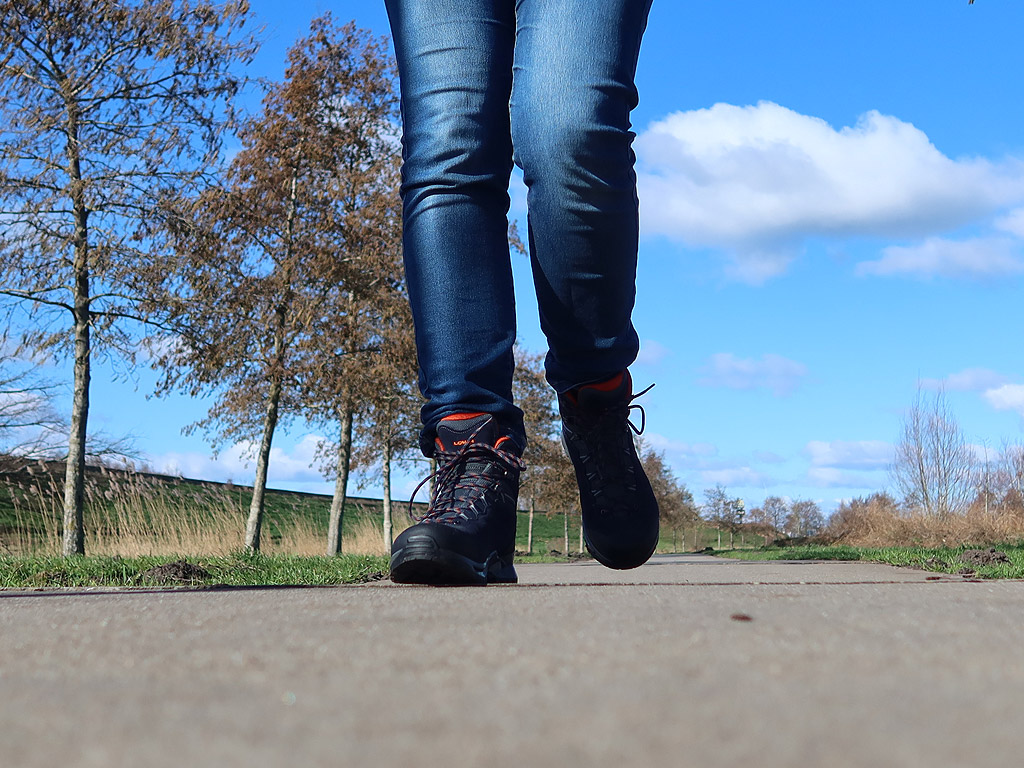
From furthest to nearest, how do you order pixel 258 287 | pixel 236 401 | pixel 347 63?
1. pixel 347 63
2. pixel 236 401
3. pixel 258 287

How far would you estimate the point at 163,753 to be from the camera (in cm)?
55

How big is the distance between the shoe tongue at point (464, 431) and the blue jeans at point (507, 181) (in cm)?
3

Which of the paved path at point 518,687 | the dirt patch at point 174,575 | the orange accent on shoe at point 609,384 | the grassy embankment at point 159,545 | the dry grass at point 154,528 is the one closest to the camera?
the paved path at point 518,687

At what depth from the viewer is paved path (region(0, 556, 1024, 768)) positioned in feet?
1.81

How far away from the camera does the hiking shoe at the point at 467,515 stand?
6.23 feet

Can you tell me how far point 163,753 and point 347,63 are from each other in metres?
18.0

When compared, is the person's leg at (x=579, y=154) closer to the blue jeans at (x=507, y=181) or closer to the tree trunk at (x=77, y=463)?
the blue jeans at (x=507, y=181)

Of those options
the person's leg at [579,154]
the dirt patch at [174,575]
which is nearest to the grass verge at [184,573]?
the dirt patch at [174,575]

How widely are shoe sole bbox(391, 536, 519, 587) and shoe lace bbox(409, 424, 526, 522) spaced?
0.14 metres

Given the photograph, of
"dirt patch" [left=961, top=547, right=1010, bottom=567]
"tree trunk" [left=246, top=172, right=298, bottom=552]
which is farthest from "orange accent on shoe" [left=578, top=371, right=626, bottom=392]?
"tree trunk" [left=246, top=172, right=298, bottom=552]

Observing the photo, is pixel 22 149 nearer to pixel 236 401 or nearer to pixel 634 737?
pixel 236 401

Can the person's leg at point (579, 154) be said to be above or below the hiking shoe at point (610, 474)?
above

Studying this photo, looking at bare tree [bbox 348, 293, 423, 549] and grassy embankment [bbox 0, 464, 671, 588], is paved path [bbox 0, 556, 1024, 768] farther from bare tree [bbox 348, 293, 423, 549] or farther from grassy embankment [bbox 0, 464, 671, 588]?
bare tree [bbox 348, 293, 423, 549]

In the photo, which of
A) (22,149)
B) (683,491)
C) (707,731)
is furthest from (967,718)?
(683,491)
